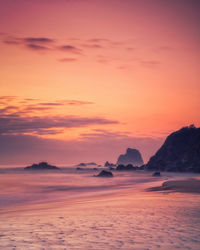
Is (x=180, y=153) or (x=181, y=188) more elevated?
(x=180, y=153)

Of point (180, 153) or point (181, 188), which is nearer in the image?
point (181, 188)

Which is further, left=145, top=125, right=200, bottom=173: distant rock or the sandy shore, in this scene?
left=145, top=125, right=200, bottom=173: distant rock

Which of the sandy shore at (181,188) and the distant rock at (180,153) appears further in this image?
the distant rock at (180,153)

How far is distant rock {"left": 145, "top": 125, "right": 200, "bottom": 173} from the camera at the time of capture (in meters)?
108

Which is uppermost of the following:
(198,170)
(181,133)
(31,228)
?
(181,133)

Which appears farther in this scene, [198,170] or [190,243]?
[198,170]

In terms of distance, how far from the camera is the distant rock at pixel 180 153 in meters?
108

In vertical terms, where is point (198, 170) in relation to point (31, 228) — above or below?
below

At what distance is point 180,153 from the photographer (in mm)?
120438

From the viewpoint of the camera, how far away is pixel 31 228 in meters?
10.1

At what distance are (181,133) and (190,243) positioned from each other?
127746mm

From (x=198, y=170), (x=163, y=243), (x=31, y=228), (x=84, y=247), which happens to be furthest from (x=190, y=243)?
(x=198, y=170)

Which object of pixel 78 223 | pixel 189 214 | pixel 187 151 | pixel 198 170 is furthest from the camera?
pixel 187 151

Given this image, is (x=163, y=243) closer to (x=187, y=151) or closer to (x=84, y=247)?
(x=84, y=247)
